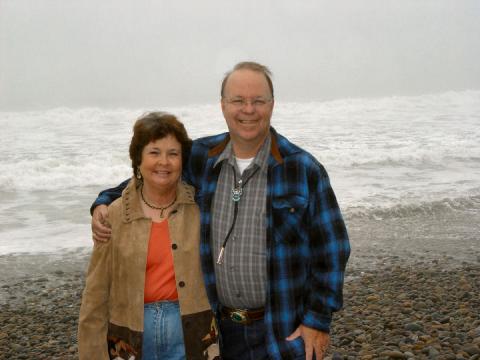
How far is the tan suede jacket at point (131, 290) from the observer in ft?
9.39

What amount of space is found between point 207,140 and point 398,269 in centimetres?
557

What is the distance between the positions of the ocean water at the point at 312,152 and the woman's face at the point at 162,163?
735cm

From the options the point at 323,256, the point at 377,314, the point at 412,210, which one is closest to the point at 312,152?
the point at 412,210

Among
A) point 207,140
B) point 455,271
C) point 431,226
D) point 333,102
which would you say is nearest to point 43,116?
point 333,102

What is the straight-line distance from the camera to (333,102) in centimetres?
4250

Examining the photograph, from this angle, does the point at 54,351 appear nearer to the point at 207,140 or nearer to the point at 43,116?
the point at 207,140

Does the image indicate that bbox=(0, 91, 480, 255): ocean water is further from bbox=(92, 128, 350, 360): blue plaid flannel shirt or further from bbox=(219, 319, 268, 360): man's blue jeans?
Result: bbox=(92, 128, 350, 360): blue plaid flannel shirt

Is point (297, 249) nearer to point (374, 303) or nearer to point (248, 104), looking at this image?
point (248, 104)

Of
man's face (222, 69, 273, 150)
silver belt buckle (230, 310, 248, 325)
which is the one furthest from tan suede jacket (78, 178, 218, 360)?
man's face (222, 69, 273, 150)

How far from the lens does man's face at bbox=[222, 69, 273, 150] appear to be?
2.83 metres

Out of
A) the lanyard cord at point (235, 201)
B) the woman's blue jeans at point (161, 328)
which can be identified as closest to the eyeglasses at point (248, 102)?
the lanyard cord at point (235, 201)

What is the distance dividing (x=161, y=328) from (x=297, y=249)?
783 millimetres

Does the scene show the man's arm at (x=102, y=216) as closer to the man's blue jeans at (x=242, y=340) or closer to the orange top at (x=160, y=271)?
the orange top at (x=160, y=271)

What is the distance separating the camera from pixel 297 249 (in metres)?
2.85
